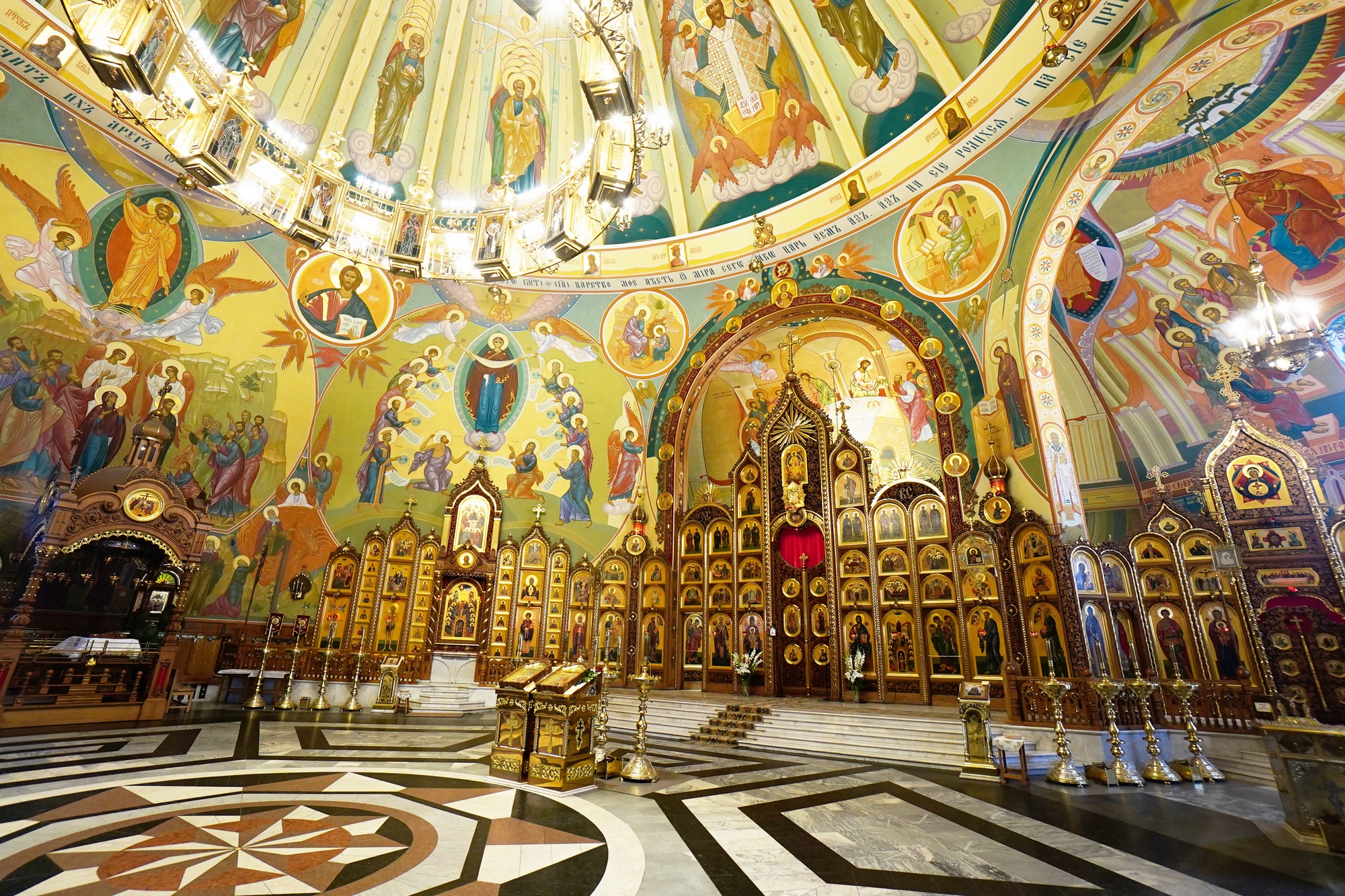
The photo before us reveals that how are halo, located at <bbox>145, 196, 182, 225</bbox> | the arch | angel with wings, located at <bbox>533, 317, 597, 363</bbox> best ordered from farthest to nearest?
angel with wings, located at <bbox>533, 317, 597, 363</bbox>
halo, located at <bbox>145, 196, 182, 225</bbox>
the arch

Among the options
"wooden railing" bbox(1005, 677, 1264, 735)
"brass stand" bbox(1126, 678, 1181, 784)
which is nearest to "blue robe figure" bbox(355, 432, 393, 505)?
"wooden railing" bbox(1005, 677, 1264, 735)

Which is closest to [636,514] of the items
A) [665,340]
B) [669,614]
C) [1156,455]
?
[669,614]

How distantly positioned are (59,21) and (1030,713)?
20.3 metres

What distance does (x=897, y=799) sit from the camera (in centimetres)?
671

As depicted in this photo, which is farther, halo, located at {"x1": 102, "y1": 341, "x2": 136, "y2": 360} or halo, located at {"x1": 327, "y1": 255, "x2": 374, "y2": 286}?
halo, located at {"x1": 327, "y1": 255, "x2": 374, "y2": 286}

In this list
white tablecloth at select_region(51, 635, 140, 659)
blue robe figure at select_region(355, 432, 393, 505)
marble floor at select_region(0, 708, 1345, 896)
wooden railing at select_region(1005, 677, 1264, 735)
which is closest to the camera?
marble floor at select_region(0, 708, 1345, 896)

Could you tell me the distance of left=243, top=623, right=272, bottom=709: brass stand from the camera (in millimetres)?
12891

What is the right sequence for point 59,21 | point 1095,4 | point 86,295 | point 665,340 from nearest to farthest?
point 1095,4 < point 59,21 < point 86,295 < point 665,340

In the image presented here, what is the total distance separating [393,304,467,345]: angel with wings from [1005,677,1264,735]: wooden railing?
16.0m

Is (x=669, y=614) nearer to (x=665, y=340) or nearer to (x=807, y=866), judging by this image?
(x=665, y=340)

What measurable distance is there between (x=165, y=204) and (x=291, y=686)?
11259 millimetres

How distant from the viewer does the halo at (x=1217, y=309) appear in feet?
41.5

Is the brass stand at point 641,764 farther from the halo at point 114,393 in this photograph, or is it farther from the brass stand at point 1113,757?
the halo at point 114,393

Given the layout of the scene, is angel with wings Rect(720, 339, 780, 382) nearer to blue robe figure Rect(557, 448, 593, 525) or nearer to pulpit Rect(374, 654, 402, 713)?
blue robe figure Rect(557, 448, 593, 525)
